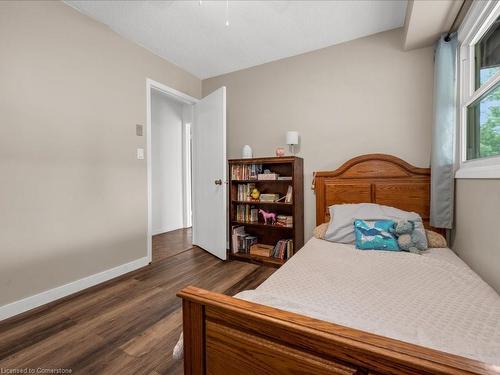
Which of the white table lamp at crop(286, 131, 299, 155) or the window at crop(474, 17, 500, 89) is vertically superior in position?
the window at crop(474, 17, 500, 89)

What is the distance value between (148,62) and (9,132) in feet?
5.24

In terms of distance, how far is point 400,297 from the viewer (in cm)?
111

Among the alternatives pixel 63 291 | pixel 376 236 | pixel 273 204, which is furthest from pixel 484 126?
pixel 63 291

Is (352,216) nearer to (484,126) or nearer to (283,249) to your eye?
(283,249)

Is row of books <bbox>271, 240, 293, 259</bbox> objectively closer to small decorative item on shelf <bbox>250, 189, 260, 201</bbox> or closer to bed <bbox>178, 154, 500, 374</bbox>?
small decorative item on shelf <bbox>250, 189, 260, 201</bbox>

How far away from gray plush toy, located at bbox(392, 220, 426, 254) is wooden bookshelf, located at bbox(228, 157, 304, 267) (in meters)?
1.01

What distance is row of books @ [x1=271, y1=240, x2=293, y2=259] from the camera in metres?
2.72

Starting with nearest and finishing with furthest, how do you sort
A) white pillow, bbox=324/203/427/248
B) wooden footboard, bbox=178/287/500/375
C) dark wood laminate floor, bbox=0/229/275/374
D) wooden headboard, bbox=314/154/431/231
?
wooden footboard, bbox=178/287/500/375
dark wood laminate floor, bbox=0/229/275/374
white pillow, bbox=324/203/427/248
wooden headboard, bbox=314/154/431/231

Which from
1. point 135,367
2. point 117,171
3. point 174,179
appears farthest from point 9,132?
point 174,179

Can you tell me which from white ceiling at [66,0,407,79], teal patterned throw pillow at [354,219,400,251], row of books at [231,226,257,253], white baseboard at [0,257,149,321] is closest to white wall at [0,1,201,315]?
white baseboard at [0,257,149,321]

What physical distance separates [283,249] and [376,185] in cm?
120

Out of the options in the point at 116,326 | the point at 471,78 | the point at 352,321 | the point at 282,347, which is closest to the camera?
the point at 282,347

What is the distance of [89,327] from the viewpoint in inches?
63.9

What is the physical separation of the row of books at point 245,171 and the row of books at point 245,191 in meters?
0.13
